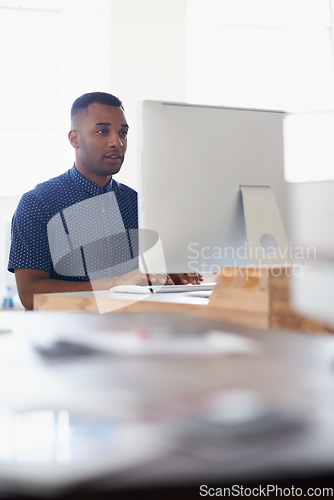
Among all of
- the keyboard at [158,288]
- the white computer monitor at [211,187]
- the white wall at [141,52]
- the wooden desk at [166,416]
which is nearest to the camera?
the wooden desk at [166,416]

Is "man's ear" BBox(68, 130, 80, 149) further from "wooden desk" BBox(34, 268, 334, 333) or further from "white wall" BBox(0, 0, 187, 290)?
"white wall" BBox(0, 0, 187, 290)

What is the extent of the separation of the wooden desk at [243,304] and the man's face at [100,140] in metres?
1.08

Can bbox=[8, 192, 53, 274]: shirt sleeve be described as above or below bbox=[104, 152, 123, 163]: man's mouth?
below

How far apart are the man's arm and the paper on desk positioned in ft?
2.42

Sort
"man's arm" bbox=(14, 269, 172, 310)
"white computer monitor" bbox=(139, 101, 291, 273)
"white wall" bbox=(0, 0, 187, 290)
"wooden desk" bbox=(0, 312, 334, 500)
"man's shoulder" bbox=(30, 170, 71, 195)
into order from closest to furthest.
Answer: "wooden desk" bbox=(0, 312, 334, 500)
"white computer monitor" bbox=(139, 101, 291, 273)
"man's arm" bbox=(14, 269, 172, 310)
"man's shoulder" bbox=(30, 170, 71, 195)
"white wall" bbox=(0, 0, 187, 290)

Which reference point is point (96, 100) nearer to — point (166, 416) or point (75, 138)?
point (75, 138)

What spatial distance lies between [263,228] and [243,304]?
8.9 inches

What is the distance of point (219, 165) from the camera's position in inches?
48.8

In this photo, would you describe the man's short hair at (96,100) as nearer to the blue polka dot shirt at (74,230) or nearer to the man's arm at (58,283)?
the blue polka dot shirt at (74,230)

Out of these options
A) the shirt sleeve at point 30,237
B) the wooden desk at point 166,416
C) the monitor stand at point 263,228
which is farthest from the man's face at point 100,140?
the wooden desk at point 166,416

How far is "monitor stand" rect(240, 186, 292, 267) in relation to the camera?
1221 millimetres

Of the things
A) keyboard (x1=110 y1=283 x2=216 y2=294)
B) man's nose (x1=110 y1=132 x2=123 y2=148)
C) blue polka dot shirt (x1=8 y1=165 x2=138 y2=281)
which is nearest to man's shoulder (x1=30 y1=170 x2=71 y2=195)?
blue polka dot shirt (x1=8 y1=165 x2=138 y2=281)

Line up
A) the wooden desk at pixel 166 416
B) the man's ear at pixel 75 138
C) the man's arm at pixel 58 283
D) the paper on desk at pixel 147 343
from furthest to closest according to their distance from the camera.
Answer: the man's ear at pixel 75 138, the man's arm at pixel 58 283, the paper on desk at pixel 147 343, the wooden desk at pixel 166 416

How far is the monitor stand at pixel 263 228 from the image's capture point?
4.00 feet
